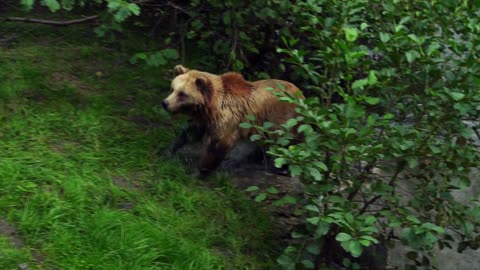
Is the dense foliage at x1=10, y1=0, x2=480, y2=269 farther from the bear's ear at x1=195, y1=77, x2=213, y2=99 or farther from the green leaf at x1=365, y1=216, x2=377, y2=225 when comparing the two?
the bear's ear at x1=195, y1=77, x2=213, y2=99

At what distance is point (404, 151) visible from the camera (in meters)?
4.59

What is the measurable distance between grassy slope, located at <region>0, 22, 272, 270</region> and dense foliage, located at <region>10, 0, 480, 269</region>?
0.71 m

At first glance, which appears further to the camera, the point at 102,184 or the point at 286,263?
the point at 102,184

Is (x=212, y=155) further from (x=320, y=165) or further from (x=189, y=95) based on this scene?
(x=320, y=165)

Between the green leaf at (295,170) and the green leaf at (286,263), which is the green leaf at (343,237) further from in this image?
the green leaf at (286,263)

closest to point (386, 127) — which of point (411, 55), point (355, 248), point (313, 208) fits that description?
point (411, 55)

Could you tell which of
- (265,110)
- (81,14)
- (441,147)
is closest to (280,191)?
(265,110)

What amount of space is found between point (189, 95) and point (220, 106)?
28cm

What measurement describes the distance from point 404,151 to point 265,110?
165 centimetres

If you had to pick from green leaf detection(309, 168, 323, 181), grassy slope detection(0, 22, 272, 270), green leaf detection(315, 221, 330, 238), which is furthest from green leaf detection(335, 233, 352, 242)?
grassy slope detection(0, 22, 272, 270)

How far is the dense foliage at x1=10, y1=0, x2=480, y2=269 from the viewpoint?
4484mm

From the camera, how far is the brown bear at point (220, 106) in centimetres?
586

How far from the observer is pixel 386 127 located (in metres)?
4.71

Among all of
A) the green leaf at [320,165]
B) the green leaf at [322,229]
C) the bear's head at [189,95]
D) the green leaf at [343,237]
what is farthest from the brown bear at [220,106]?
the green leaf at [343,237]
